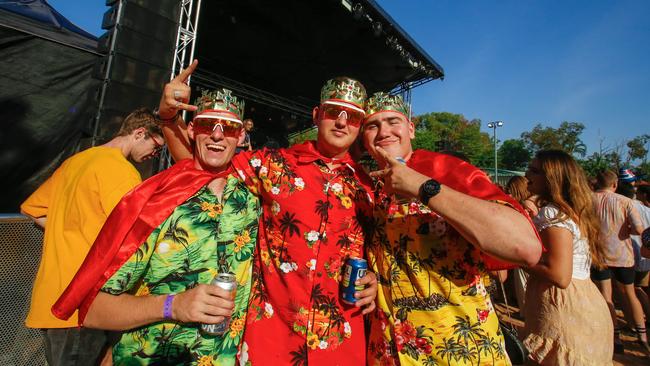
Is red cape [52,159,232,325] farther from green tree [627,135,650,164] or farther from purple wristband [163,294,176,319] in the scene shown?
green tree [627,135,650,164]

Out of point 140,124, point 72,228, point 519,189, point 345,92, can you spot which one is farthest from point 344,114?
point 519,189

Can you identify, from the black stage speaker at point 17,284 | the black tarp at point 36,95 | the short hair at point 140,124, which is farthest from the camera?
the black tarp at point 36,95

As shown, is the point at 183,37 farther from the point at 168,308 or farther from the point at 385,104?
the point at 168,308

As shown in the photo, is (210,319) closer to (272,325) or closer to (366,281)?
(272,325)

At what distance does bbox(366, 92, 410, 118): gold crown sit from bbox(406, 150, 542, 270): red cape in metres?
0.36

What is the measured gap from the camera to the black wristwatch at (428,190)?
4.39 ft

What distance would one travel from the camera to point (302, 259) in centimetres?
168

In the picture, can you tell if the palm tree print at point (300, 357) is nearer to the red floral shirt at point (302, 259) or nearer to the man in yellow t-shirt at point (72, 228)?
the red floral shirt at point (302, 259)

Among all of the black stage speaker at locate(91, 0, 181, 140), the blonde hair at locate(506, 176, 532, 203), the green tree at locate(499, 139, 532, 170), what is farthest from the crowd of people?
the green tree at locate(499, 139, 532, 170)

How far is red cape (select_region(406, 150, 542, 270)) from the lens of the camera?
140 centimetres

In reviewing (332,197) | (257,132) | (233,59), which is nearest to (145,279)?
(332,197)

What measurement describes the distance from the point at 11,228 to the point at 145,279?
5.86 ft

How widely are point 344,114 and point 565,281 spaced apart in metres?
1.93

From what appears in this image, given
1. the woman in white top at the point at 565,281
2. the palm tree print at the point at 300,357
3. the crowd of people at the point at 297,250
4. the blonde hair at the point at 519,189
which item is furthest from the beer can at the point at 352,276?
the blonde hair at the point at 519,189
